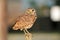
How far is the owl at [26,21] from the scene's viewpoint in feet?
1.64

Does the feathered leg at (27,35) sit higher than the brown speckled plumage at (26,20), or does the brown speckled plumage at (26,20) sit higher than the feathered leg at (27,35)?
the brown speckled plumage at (26,20)

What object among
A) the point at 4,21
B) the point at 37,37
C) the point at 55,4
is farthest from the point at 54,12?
the point at 37,37

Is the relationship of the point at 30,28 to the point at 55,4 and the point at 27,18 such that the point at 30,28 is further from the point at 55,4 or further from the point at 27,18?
the point at 55,4

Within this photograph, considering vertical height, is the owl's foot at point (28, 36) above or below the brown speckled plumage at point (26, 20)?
below

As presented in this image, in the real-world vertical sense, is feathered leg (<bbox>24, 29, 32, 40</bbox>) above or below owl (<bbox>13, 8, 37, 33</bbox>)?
below

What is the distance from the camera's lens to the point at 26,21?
0.51 meters

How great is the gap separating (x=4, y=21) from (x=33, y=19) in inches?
10.5

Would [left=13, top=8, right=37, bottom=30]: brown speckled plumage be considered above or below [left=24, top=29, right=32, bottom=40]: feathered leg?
above

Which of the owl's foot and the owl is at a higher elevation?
the owl

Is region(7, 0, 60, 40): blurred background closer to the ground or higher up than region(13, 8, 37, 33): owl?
closer to the ground

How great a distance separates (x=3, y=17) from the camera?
2.48 ft

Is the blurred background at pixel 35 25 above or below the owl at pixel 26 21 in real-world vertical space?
below

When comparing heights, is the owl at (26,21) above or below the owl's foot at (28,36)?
above

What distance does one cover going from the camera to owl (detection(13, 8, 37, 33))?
500 millimetres
